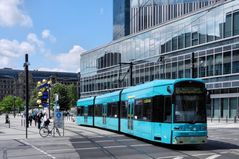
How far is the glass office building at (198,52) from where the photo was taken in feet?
186

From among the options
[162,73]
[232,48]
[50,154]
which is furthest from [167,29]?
[50,154]

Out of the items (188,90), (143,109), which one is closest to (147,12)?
(143,109)

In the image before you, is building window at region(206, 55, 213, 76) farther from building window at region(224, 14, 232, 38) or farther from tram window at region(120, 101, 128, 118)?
tram window at region(120, 101, 128, 118)

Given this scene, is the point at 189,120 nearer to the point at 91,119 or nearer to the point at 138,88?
the point at 138,88

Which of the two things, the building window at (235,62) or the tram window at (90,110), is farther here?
the building window at (235,62)

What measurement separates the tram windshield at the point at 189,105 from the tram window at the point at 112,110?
11707mm

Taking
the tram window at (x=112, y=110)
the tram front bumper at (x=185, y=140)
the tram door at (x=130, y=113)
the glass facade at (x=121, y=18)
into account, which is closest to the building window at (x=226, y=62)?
the tram window at (x=112, y=110)

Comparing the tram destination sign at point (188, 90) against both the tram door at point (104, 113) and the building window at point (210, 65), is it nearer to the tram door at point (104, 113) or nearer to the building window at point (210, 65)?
the tram door at point (104, 113)

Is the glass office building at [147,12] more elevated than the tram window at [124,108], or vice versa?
the glass office building at [147,12]

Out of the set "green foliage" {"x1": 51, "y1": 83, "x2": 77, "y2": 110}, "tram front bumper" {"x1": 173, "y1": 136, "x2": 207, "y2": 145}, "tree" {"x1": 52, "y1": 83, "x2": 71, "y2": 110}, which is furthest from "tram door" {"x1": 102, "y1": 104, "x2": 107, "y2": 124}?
"tree" {"x1": 52, "y1": 83, "x2": 71, "y2": 110}

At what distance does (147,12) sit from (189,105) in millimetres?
83154

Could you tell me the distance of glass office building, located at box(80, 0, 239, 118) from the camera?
56.7m

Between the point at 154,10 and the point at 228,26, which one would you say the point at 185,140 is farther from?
the point at 154,10

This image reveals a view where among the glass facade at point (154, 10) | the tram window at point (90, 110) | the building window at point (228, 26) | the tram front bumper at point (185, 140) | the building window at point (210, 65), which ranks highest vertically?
the glass facade at point (154, 10)
